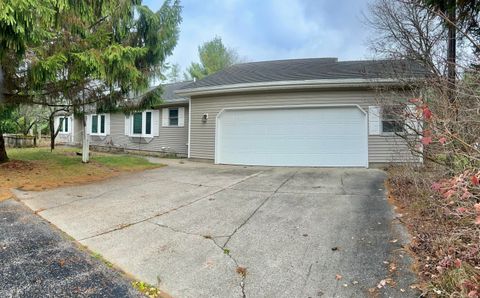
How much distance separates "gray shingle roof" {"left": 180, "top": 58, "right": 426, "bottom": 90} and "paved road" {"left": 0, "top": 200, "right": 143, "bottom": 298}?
6762 mm

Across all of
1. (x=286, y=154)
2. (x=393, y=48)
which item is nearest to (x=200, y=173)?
(x=286, y=154)

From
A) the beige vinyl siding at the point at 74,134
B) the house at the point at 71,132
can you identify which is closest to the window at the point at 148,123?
the house at the point at 71,132

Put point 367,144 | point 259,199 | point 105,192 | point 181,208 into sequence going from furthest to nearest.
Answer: point 367,144, point 105,192, point 259,199, point 181,208

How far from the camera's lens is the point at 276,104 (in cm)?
1088

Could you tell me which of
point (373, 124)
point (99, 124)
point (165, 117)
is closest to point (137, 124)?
point (165, 117)

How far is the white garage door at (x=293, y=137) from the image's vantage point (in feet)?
33.5

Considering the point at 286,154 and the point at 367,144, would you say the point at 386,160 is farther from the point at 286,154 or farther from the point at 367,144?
the point at 286,154

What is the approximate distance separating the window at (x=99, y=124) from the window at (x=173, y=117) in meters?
5.71

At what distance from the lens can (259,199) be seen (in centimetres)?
613

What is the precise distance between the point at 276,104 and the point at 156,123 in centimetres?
737

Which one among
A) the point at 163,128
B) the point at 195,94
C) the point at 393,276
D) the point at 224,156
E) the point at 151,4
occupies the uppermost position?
the point at 151,4

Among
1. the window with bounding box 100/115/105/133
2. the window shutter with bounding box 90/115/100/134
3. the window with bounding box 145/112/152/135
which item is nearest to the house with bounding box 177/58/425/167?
the window with bounding box 145/112/152/135

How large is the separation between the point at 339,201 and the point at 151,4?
8.65m

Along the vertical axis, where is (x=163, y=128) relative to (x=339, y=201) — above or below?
above
